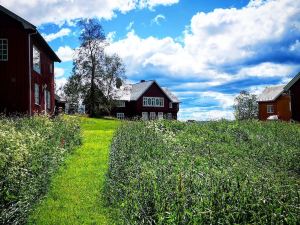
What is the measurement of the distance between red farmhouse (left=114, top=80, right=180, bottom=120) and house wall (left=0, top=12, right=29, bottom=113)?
4192 centimetres

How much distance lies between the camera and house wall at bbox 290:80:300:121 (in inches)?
1785

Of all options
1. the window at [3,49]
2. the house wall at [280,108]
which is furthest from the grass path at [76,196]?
the house wall at [280,108]

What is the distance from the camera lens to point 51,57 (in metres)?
39.3

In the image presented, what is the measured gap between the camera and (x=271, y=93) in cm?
7650

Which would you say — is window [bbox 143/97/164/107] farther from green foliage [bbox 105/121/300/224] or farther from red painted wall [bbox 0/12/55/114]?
green foliage [bbox 105/121/300/224]

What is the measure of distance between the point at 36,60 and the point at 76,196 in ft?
74.5

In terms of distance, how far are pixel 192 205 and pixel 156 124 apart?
14.0 metres

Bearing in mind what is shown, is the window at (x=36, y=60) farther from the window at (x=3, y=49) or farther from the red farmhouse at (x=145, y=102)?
the red farmhouse at (x=145, y=102)

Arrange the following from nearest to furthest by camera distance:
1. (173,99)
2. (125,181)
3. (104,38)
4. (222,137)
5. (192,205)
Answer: (192,205) → (125,181) → (222,137) → (104,38) → (173,99)

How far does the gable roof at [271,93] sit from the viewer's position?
241ft

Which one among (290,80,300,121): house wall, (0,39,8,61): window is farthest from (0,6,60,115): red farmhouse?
(290,80,300,121): house wall

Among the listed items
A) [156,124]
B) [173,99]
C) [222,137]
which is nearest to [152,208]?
[222,137]

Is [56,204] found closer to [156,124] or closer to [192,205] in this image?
[192,205]

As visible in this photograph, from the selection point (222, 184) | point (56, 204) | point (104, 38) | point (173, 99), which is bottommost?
point (56, 204)
